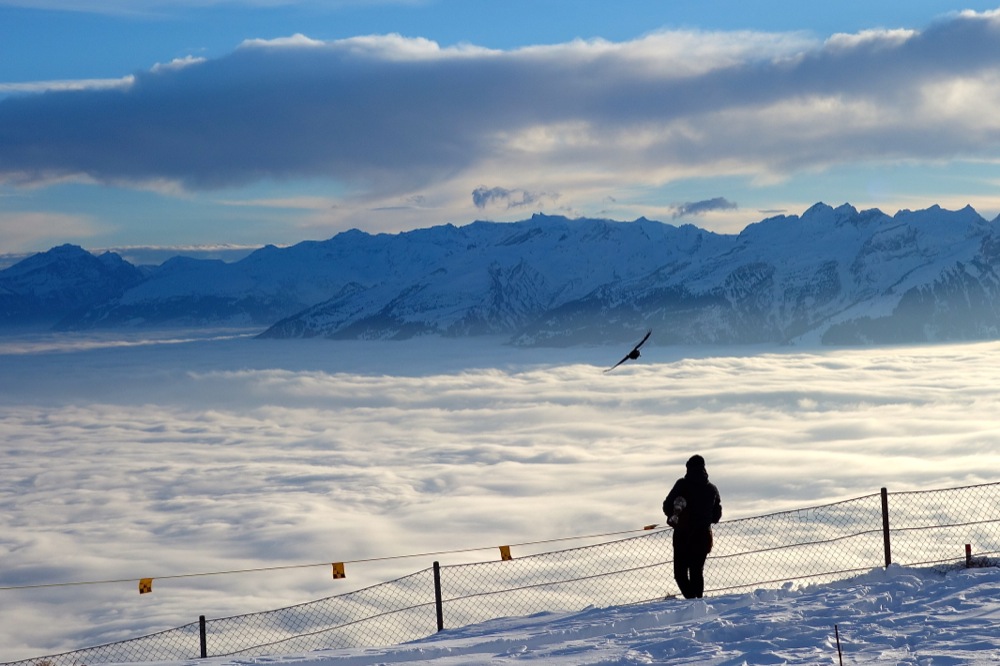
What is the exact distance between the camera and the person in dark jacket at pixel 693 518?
Result: 13.2 metres

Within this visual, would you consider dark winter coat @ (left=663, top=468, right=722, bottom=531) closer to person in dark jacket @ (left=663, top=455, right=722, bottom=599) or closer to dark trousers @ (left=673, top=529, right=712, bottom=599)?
person in dark jacket @ (left=663, top=455, right=722, bottom=599)

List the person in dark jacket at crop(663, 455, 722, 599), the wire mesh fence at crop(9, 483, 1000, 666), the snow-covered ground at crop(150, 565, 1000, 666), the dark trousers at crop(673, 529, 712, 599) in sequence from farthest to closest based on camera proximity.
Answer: the wire mesh fence at crop(9, 483, 1000, 666)
the dark trousers at crop(673, 529, 712, 599)
the person in dark jacket at crop(663, 455, 722, 599)
the snow-covered ground at crop(150, 565, 1000, 666)

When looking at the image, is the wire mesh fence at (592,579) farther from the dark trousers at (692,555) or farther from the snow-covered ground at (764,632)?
the snow-covered ground at (764,632)

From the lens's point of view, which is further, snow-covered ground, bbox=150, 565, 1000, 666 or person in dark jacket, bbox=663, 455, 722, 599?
person in dark jacket, bbox=663, 455, 722, 599

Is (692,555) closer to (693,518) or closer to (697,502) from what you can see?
(693,518)

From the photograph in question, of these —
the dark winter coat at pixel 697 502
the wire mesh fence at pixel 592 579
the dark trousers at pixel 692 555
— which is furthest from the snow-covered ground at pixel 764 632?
the wire mesh fence at pixel 592 579

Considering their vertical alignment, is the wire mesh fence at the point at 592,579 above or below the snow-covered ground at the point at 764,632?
below

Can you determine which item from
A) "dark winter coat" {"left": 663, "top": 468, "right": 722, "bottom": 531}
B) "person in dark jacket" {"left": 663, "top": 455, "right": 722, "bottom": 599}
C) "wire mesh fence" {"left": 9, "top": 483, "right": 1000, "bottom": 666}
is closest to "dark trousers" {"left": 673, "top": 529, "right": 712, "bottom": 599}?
"person in dark jacket" {"left": 663, "top": 455, "right": 722, "bottom": 599}

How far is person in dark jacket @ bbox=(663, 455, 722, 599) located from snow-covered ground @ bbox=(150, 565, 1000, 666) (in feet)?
2.19

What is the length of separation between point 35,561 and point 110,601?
945 inches

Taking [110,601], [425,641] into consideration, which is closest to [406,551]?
[110,601]

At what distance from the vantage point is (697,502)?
523 inches

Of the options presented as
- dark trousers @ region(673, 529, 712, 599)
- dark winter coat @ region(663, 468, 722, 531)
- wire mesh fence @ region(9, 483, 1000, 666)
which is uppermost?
dark winter coat @ region(663, 468, 722, 531)

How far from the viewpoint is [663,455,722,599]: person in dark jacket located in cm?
1320
